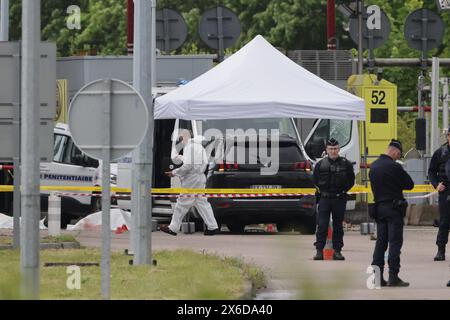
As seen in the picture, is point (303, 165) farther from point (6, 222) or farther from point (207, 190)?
point (6, 222)

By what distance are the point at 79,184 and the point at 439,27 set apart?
12.0 m

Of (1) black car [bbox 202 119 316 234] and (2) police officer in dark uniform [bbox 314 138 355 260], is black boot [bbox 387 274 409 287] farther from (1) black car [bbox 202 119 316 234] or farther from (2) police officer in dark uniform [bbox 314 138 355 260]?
(1) black car [bbox 202 119 316 234]

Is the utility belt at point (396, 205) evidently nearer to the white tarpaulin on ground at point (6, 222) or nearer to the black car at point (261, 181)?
the black car at point (261, 181)

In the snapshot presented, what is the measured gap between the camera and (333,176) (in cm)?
2188

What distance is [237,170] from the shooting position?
92.9ft

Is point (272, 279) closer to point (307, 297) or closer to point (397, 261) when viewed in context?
point (397, 261)

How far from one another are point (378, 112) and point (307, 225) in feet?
23.4

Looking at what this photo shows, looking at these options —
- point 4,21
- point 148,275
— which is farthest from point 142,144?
point 4,21

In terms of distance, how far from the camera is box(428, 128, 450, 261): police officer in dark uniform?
21969mm

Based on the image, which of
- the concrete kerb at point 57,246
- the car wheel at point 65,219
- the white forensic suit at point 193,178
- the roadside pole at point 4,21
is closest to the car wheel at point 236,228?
the white forensic suit at point 193,178

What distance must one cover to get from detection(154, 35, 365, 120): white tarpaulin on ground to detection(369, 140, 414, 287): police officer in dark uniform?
905cm

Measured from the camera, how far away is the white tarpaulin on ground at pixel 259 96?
2712 cm

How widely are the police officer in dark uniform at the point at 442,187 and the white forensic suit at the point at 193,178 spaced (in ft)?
19.8
